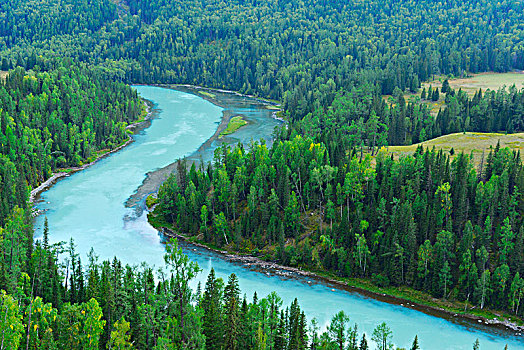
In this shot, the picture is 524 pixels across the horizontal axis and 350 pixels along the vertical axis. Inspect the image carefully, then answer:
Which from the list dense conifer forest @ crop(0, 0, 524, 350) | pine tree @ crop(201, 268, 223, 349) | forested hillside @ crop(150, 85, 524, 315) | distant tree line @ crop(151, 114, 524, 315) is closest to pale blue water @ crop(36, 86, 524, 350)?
dense conifer forest @ crop(0, 0, 524, 350)

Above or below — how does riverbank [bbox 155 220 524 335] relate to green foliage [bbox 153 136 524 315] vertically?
below

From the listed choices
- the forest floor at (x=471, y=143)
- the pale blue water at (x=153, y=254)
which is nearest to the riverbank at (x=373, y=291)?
the pale blue water at (x=153, y=254)

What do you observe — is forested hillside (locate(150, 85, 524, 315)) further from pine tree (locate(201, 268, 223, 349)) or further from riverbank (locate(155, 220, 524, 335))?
pine tree (locate(201, 268, 223, 349))

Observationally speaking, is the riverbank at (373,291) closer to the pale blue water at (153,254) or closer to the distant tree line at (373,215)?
the pale blue water at (153,254)

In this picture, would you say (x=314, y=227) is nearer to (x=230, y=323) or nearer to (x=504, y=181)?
(x=504, y=181)

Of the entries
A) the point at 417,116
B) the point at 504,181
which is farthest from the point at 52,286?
the point at 417,116

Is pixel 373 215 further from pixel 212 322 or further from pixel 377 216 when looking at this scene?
pixel 212 322

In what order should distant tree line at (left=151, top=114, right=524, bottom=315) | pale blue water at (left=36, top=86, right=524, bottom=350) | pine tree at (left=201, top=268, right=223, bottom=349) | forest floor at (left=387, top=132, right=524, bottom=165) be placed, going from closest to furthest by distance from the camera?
pine tree at (left=201, top=268, right=223, bottom=349) → pale blue water at (left=36, top=86, right=524, bottom=350) → distant tree line at (left=151, top=114, right=524, bottom=315) → forest floor at (left=387, top=132, right=524, bottom=165)
